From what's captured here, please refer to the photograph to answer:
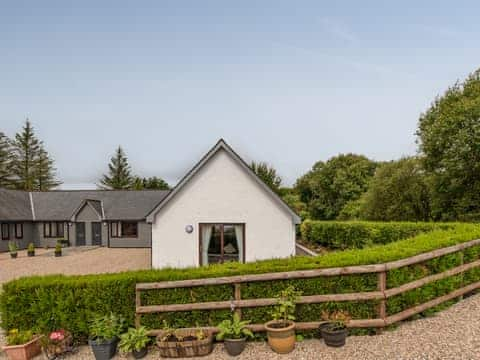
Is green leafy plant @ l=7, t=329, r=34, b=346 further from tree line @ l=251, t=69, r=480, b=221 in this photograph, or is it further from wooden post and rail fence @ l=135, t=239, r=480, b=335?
tree line @ l=251, t=69, r=480, b=221

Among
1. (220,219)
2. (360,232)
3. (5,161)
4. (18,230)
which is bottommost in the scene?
(18,230)

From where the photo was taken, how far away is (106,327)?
6.88 m

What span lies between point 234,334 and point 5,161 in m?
63.3

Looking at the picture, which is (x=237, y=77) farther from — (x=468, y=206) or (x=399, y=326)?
(x=468, y=206)

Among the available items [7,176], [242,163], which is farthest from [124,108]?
[7,176]

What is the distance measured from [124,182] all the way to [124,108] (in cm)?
4971

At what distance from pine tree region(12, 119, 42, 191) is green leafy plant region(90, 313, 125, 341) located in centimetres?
5976

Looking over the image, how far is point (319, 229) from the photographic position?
26.2 metres

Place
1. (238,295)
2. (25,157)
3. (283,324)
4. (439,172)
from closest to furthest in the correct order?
(283,324)
(238,295)
(439,172)
(25,157)

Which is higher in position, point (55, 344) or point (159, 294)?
point (159, 294)

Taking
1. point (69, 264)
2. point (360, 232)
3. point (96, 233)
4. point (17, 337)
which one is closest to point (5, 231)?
point (96, 233)

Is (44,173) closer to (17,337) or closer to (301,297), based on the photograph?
(17,337)

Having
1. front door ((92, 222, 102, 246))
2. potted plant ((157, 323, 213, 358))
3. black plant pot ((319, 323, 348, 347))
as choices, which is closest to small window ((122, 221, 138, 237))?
front door ((92, 222, 102, 246))

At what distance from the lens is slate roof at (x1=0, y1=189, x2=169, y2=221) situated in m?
30.4
